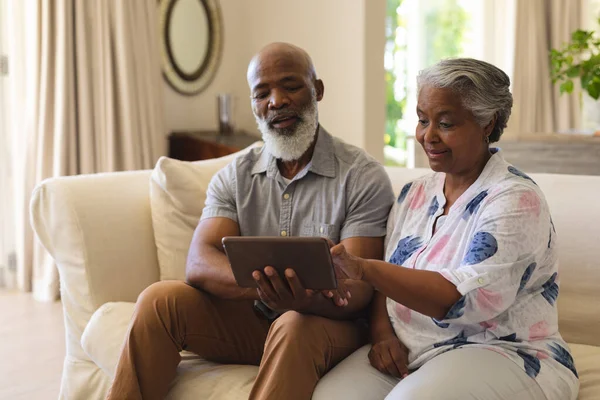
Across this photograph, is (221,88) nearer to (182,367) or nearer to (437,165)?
(182,367)

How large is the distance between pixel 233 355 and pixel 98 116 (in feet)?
7.90

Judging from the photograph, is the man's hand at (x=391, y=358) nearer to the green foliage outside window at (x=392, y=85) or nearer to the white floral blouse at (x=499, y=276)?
the white floral blouse at (x=499, y=276)

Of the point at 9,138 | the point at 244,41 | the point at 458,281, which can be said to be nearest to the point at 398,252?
the point at 458,281

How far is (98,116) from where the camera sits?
157 inches

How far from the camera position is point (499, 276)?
4.93 ft

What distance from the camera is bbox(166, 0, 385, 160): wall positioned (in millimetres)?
4242

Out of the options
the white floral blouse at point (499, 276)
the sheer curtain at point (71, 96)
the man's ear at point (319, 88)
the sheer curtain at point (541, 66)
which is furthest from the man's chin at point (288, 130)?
the sheer curtain at point (541, 66)

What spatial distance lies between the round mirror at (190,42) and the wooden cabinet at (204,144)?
0.32 meters

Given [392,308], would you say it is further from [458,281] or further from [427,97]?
[427,97]

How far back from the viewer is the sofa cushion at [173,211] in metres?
2.28

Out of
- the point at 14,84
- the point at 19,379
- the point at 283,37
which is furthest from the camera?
the point at 283,37

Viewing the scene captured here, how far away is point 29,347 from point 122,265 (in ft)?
4.17

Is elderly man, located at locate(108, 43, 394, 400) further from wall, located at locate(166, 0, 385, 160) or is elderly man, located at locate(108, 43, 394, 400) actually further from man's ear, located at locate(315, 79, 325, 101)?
wall, located at locate(166, 0, 385, 160)

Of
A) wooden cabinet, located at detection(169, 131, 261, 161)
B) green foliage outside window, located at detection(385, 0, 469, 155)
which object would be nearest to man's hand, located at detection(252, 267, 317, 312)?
wooden cabinet, located at detection(169, 131, 261, 161)
